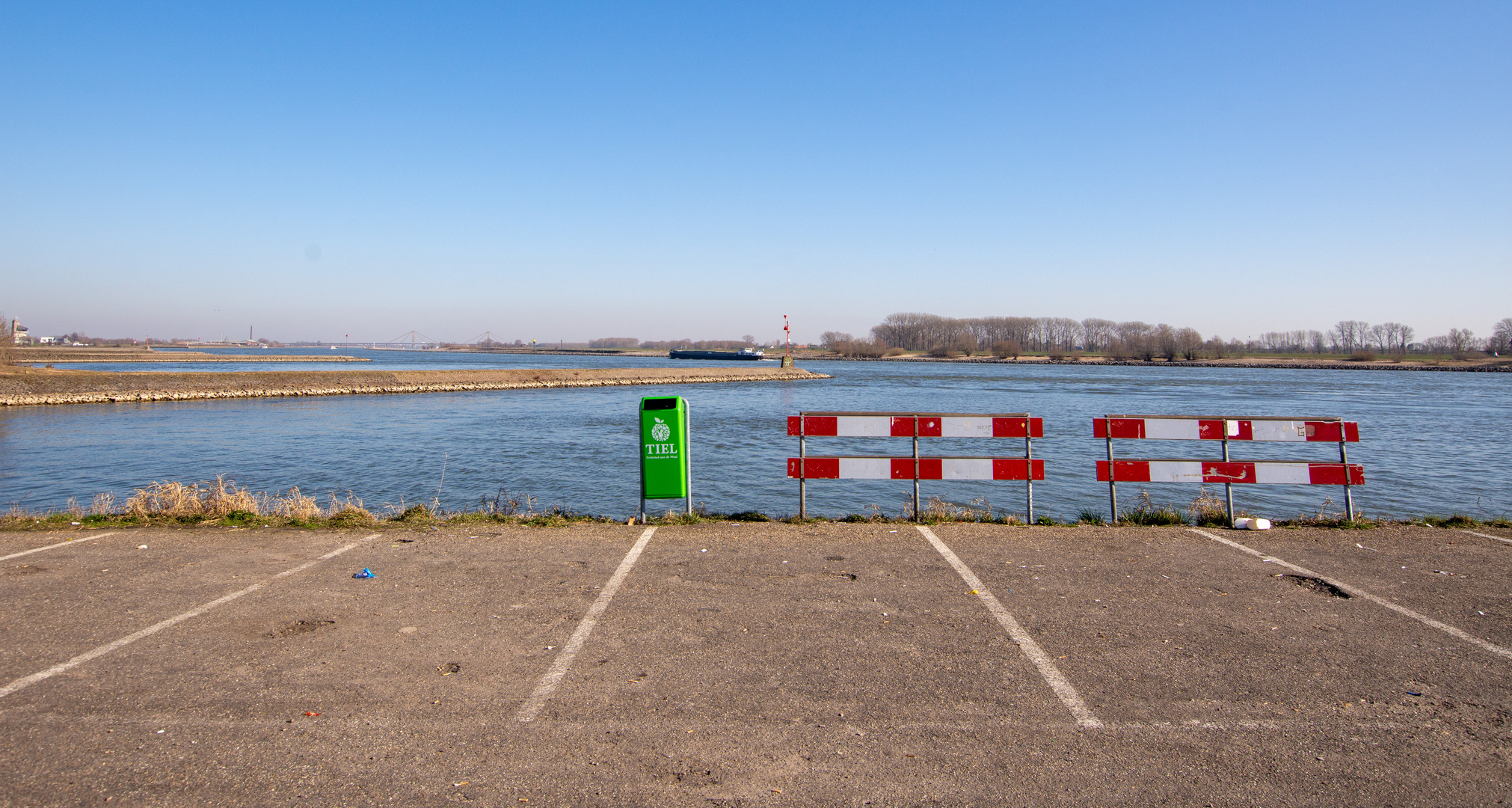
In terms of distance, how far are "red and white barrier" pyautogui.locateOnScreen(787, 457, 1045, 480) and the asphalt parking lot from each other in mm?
1714

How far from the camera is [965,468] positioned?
9719 millimetres

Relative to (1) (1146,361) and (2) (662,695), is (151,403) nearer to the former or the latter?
(2) (662,695)

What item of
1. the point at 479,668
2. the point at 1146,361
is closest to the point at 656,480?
the point at 479,668

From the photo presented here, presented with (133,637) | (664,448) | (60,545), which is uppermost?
(664,448)

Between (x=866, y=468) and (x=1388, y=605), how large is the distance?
16.6ft

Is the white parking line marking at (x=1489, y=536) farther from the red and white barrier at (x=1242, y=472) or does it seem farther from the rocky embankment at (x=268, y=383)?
the rocky embankment at (x=268, y=383)

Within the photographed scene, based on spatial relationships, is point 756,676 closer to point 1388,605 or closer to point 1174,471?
point 1388,605

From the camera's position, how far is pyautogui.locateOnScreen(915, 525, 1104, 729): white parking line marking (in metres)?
4.32

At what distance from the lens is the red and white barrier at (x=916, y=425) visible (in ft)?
31.8

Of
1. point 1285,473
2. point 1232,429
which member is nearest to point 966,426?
point 1232,429

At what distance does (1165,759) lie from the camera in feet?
12.6

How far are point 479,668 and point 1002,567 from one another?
15.4 ft

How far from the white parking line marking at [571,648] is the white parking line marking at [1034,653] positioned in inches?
115

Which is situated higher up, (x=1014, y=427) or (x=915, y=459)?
(x=1014, y=427)
